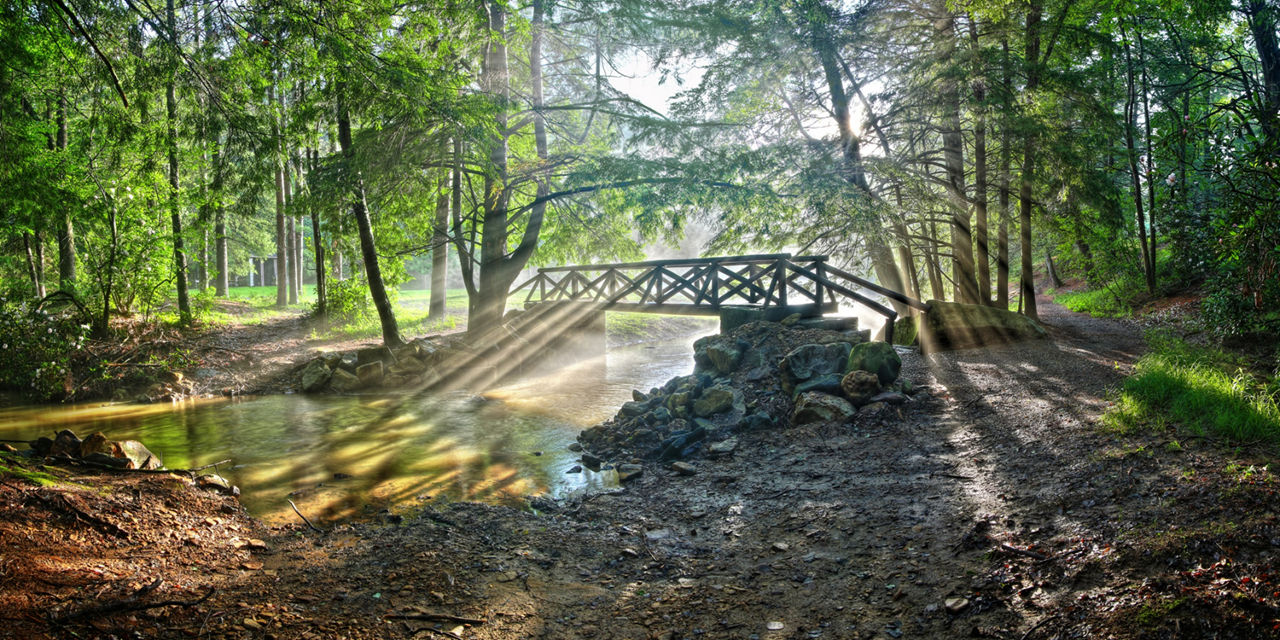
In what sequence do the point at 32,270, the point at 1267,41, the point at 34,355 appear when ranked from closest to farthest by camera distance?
the point at 1267,41 < the point at 34,355 < the point at 32,270

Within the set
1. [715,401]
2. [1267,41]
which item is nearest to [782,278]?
[715,401]

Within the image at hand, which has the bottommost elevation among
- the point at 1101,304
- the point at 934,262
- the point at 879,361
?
the point at 879,361

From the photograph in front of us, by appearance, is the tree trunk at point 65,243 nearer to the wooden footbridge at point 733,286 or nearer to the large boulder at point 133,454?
the wooden footbridge at point 733,286

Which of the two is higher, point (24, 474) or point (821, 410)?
point (24, 474)

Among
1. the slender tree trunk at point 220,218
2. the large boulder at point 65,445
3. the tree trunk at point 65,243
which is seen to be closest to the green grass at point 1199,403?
the large boulder at point 65,445

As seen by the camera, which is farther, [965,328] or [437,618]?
[965,328]

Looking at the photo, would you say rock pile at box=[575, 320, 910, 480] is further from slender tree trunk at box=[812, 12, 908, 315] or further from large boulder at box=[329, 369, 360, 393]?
large boulder at box=[329, 369, 360, 393]

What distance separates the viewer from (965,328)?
989 centimetres

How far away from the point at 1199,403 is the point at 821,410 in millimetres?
3208

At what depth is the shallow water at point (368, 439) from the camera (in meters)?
5.86

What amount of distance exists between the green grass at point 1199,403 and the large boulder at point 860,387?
2314 mm

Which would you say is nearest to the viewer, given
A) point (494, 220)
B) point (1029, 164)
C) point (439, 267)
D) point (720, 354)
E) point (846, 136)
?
point (720, 354)

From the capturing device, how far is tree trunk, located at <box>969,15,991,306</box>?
10.7 m

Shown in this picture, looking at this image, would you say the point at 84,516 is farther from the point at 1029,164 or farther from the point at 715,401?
the point at 1029,164
